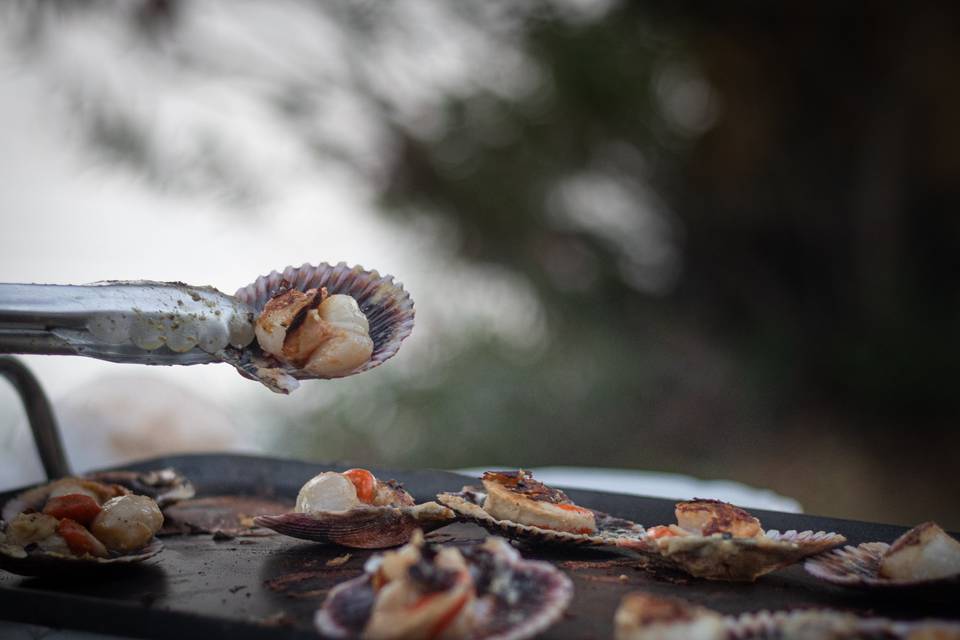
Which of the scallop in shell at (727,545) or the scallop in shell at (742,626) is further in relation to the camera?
the scallop in shell at (727,545)

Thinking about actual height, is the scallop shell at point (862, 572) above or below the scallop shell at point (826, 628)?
above

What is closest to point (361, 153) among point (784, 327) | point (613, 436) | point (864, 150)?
point (613, 436)

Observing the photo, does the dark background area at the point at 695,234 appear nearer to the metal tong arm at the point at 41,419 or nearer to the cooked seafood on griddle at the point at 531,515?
the metal tong arm at the point at 41,419

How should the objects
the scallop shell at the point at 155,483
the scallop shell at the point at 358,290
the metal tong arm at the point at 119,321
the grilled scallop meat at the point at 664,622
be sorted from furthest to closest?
the scallop shell at the point at 155,483 < the scallop shell at the point at 358,290 < the metal tong arm at the point at 119,321 < the grilled scallop meat at the point at 664,622

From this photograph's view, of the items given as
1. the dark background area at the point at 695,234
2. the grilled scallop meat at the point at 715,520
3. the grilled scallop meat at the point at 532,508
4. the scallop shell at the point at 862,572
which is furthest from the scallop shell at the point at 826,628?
the dark background area at the point at 695,234

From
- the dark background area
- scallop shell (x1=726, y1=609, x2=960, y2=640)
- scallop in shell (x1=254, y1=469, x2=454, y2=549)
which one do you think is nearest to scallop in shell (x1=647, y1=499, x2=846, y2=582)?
scallop shell (x1=726, y1=609, x2=960, y2=640)

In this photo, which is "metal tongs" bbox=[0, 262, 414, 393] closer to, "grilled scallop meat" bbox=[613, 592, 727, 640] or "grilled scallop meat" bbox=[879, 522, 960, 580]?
"grilled scallop meat" bbox=[613, 592, 727, 640]
